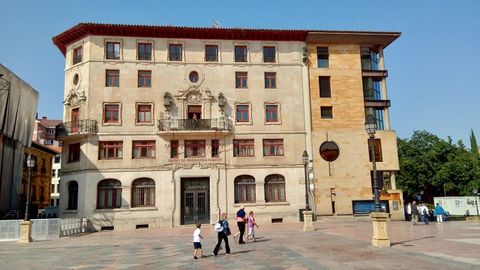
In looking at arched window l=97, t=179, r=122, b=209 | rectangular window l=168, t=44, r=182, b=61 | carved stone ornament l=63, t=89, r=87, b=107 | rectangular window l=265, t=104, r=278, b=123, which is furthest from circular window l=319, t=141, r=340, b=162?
carved stone ornament l=63, t=89, r=87, b=107

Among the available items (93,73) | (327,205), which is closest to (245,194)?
(327,205)

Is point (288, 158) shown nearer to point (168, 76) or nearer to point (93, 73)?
point (168, 76)

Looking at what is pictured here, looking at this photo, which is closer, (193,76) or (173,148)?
(173,148)

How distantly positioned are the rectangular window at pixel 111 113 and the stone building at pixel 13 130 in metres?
8.58

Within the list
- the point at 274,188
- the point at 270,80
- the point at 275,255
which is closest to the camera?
the point at 275,255

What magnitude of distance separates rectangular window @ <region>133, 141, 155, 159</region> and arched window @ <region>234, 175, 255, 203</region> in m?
7.62

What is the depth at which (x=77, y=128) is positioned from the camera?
1244 inches

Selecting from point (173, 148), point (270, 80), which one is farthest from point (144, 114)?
point (270, 80)

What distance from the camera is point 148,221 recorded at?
101 ft

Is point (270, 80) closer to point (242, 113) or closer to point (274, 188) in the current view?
point (242, 113)

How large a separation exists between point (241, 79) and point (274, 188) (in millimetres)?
10216

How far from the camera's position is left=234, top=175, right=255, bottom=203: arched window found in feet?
106

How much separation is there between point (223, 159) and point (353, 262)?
830 inches

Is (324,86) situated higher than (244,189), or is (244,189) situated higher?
(324,86)
